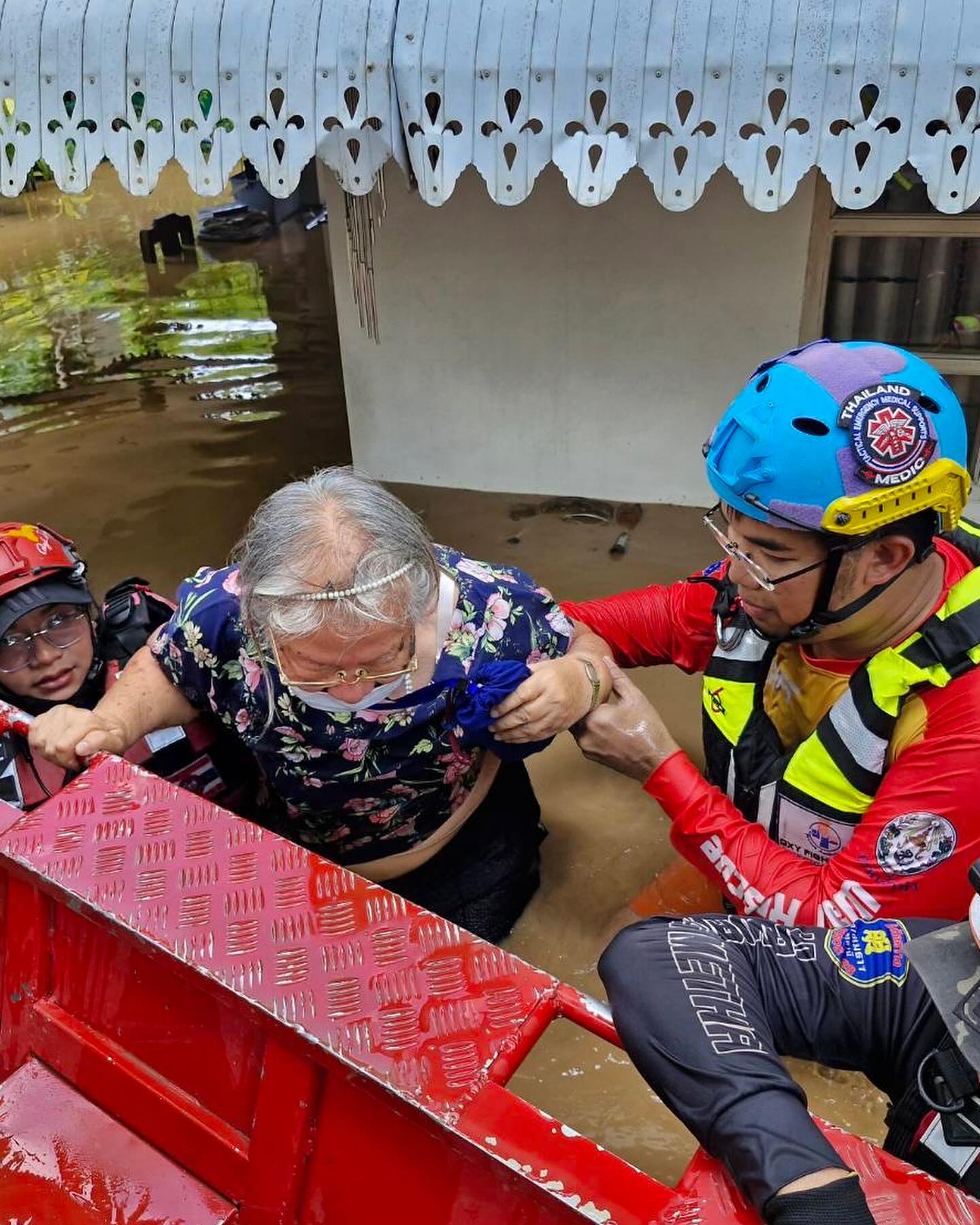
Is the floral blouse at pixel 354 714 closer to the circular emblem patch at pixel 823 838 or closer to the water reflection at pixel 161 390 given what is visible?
the circular emblem patch at pixel 823 838

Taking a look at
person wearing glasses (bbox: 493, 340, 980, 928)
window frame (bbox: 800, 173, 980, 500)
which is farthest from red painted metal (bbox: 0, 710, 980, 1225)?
window frame (bbox: 800, 173, 980, 500)

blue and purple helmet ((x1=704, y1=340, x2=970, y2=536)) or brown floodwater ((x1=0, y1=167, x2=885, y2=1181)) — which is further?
brown floodwater ((x1=0, y1=167, x2=885, y2=1181))

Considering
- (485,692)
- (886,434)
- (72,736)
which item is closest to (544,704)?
(485,692)

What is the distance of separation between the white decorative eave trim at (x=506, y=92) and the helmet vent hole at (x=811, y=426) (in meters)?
1.72

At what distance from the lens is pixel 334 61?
11.4 ft

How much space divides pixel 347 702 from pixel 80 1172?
104 centimetres

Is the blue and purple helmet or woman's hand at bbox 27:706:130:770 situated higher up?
the blue and purple helmet

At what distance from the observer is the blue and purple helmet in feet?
6.09

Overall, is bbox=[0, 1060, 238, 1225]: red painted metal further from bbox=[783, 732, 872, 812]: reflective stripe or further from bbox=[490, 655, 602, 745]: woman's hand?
bbox=[783, 732, 872, 812]: reflective stripe

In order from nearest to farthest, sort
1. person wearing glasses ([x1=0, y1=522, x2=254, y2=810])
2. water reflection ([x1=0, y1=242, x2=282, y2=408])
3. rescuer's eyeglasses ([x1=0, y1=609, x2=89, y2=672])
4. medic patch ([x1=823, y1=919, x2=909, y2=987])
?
medic patch ([x1=823, y1=919, x2=909, y2=987])
person wearing glasses ([x1=0, y1=522, x2=254, y2=810])
rescuer's eyeglasses ([x1=0, y1=609, x2=89, y2=672])
water reflection ([x1=0, y1=242, x2=282, y2=408])

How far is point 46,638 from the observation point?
2.83 meters

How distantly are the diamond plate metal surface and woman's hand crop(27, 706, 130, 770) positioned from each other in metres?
0.23

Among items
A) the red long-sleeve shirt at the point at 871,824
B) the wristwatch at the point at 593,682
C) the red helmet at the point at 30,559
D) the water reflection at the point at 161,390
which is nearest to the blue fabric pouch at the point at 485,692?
the wristwatch at the point at 593,682

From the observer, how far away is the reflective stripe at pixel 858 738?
81.6 inches
